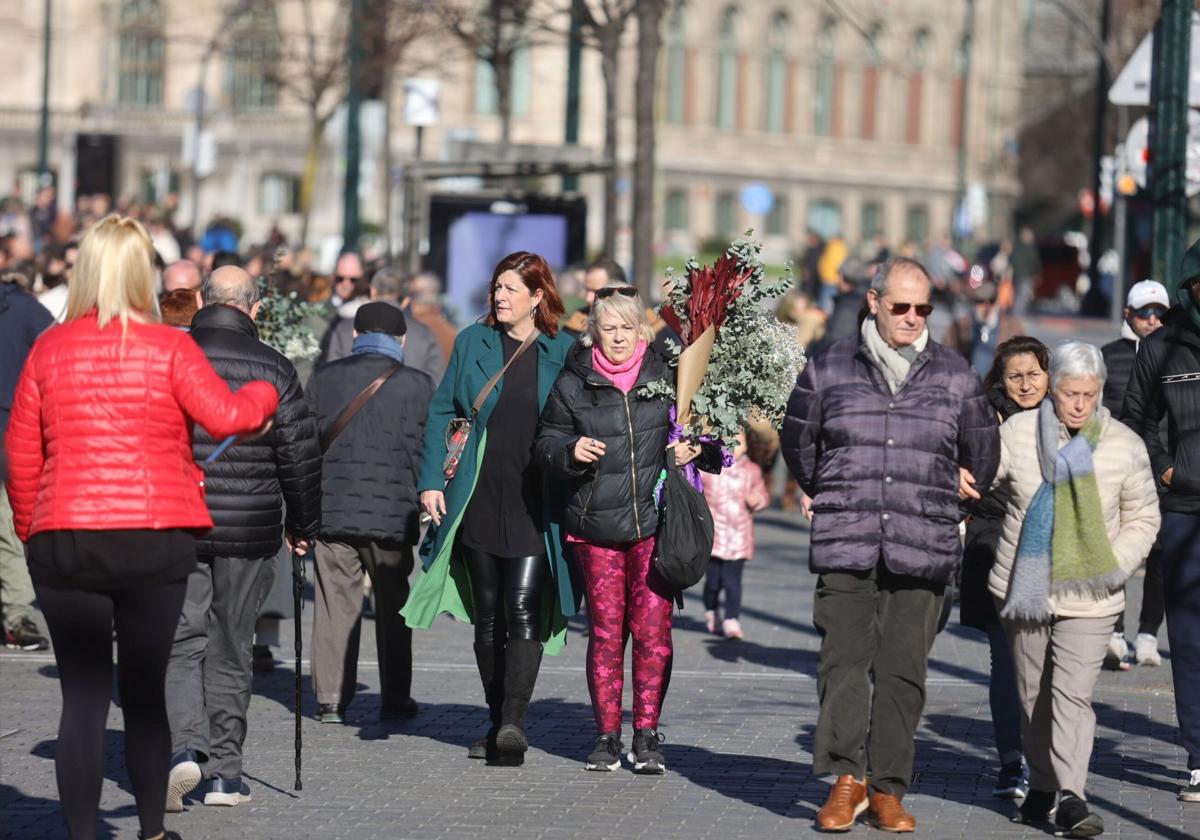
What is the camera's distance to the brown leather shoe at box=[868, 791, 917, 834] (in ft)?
27.4

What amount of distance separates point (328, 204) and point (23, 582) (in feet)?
184

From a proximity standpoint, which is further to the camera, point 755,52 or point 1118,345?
point 755,52

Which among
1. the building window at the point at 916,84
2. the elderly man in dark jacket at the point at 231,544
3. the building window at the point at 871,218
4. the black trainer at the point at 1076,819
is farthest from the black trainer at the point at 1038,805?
the building window at the point at 871,218

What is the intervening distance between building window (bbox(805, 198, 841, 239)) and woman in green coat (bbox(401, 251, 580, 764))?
231ft

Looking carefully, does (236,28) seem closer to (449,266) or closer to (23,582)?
(449,266)

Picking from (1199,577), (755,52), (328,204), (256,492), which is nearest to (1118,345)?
(1199,577)

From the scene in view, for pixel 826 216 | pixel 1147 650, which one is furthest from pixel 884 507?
pixel 826 216

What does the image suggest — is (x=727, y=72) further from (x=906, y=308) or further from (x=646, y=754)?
(x=906, y=308)

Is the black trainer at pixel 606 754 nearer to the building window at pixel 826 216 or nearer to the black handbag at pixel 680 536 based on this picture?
the black handbag at pixel 680 536

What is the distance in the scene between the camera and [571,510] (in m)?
9.39

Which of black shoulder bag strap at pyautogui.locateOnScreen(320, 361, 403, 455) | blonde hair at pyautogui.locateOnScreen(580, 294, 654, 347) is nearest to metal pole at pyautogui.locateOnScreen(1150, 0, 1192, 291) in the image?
black shoulder bag strap at pyautogui.locateOnScreen(320, 361, 403, 455)

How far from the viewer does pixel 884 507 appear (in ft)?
27.0

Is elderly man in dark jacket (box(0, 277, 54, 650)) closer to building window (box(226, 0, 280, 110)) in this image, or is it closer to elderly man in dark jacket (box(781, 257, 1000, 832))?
elderly man in dark jacket (box(781, 257, 1000, 832))

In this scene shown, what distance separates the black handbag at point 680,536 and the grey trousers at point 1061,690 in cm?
130
